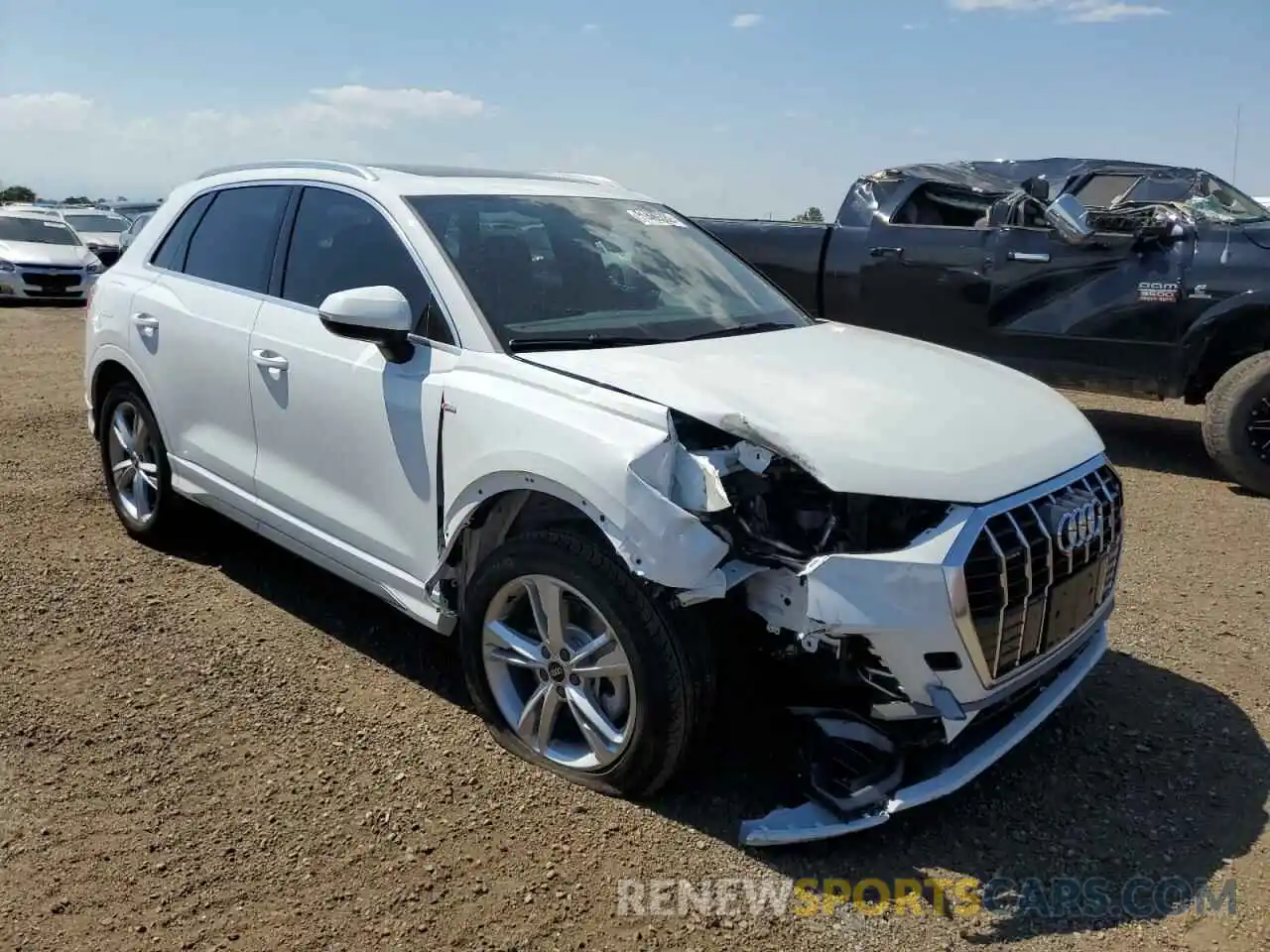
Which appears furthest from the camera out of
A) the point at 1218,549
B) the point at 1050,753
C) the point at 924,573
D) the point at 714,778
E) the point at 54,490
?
the point at 54,490

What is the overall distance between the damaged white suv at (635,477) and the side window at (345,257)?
0.05ft

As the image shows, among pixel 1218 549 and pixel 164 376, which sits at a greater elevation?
pixel 164 376

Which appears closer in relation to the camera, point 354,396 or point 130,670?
point 354,396

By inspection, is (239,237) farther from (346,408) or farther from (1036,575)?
(1036,575)

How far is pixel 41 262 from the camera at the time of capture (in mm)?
17141

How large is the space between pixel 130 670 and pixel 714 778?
229 cm

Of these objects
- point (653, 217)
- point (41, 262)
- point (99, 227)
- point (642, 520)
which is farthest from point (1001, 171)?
point (99, 227)

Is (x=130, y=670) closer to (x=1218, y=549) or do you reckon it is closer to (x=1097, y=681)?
(x=1097, y=681)

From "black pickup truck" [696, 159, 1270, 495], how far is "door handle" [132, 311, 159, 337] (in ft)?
14.0

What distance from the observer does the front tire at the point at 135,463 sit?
5105 mm

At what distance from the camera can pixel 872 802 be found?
294 centimetres

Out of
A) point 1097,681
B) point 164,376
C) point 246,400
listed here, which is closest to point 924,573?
point 1097,681

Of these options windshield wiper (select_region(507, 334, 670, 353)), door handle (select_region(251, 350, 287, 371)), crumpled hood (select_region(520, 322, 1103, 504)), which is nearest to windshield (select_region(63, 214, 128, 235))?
door handle (select_region(251, 350, 287, 371))

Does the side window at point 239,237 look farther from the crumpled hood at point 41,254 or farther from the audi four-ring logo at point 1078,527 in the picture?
the crumpled hood at point 41,254
